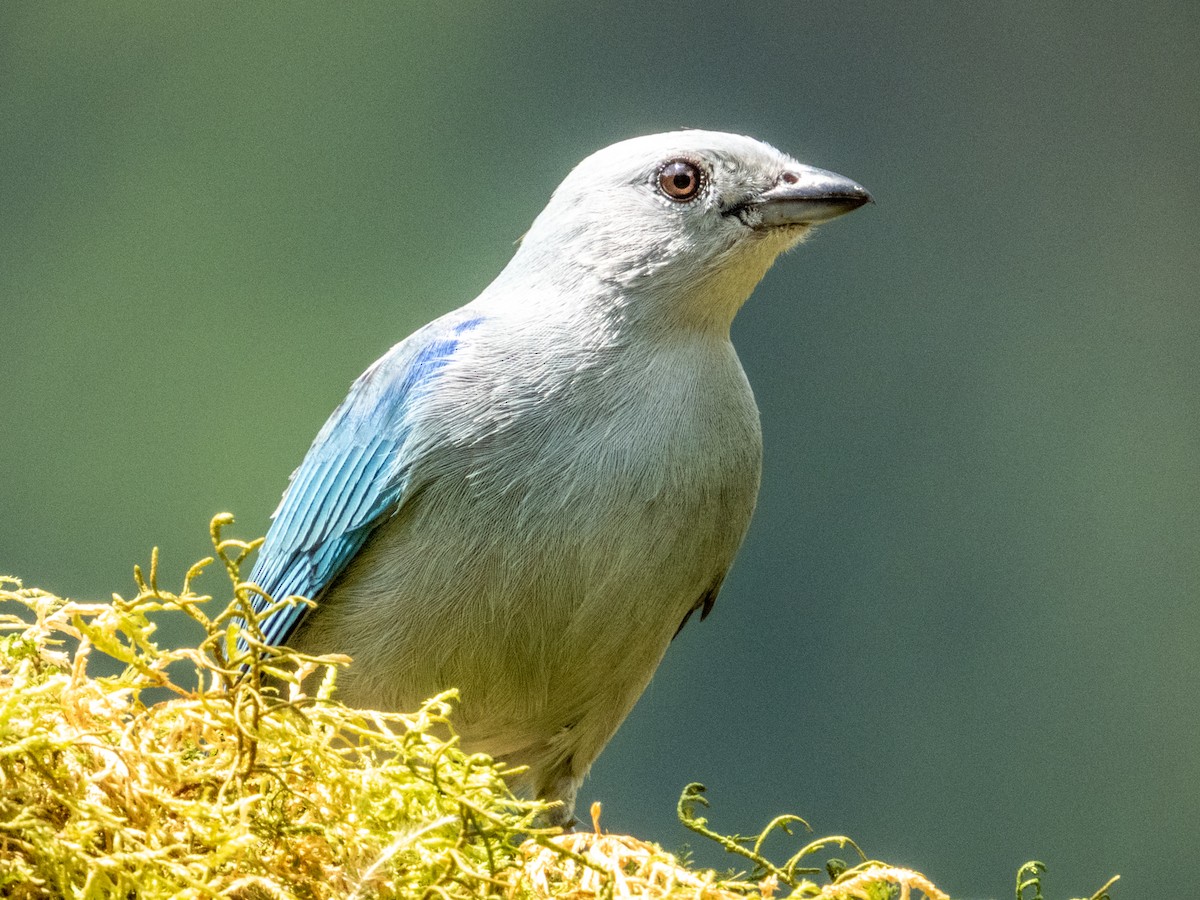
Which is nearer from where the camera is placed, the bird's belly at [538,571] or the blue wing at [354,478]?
the bird's belly at [538,571]

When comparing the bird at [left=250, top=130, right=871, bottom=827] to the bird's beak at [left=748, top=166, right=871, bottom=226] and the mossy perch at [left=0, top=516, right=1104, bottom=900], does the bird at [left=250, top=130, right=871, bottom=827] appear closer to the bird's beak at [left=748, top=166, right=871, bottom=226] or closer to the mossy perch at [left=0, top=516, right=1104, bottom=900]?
the bird's beak at [left=748, top=166, right=871, bottom=226]

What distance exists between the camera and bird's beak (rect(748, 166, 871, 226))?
2537 mm

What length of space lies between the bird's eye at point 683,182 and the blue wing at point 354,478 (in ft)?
1.43

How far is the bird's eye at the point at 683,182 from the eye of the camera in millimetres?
2549

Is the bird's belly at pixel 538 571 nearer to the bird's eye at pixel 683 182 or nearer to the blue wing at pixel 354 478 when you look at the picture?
the blue wing at pixel 354 478

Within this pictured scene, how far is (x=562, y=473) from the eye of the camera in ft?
7.46

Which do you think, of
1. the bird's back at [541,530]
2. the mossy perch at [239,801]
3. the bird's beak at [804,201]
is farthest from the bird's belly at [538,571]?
the mossy perch at [239,801]

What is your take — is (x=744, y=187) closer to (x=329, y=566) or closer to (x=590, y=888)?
(x=329, y=566)

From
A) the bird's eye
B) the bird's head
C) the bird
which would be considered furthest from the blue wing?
the bird's eye

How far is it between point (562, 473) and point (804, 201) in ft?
2.37

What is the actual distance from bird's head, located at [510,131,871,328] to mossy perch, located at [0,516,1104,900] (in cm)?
120

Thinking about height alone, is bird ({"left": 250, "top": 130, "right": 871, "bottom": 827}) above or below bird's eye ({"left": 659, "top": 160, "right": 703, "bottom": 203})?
below

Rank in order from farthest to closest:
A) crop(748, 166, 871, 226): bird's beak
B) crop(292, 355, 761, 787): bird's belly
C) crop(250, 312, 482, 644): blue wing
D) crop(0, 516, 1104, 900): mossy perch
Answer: crop(748, 166, 871, 226): bird's beak → crop(250, 312, 482, 644): blue wing → crop(292, 355, 761, 787): bird's belly → crop(0, 516, 1104, 900): mossy perch

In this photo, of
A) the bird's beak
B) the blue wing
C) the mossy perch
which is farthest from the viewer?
the bird's beak
